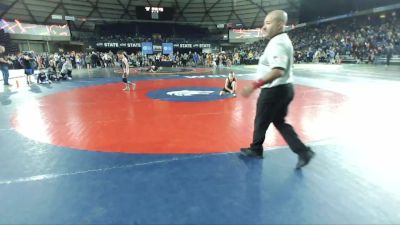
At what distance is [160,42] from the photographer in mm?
36719

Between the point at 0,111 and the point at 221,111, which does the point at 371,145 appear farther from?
the point at 0,111

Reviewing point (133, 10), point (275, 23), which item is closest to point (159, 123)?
point (275, 23)

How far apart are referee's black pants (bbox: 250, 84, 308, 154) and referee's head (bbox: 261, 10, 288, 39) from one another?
22.7 inches

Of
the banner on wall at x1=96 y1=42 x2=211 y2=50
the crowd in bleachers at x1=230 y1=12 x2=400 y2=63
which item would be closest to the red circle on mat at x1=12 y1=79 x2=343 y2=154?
the crowd in bleachers at x1=230 y1=12 x2=400 y2=63

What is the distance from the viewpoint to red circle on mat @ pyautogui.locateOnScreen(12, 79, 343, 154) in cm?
407

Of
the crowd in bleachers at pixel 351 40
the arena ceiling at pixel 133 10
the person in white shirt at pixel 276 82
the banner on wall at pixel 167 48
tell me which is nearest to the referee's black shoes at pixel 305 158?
the person in white shirt at pixel 276 82

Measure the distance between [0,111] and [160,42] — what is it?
31.5 metres

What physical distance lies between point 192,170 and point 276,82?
1.32 meters

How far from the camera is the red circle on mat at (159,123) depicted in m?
4.07

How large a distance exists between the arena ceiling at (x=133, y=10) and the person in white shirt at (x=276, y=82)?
3575cm

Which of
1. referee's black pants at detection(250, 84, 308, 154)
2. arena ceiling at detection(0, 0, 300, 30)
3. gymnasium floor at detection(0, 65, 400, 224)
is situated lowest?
gymnasium floor at detection(0, 65, 400, 224)

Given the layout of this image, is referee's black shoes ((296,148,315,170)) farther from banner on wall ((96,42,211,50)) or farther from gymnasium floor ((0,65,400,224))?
banner on wall ((96,42,211,50))

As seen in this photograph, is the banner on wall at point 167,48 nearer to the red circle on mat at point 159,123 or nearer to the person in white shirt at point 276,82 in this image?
the red circle on mat at point 159,123

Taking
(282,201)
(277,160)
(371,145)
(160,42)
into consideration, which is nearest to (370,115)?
(371,145)
